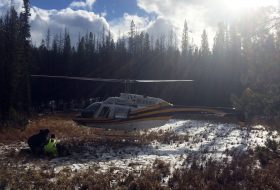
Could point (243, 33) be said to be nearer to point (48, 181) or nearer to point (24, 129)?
point (48, 181)

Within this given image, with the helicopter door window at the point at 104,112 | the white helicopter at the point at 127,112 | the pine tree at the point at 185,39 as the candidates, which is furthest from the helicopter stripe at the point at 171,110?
the pine tree at the point at 185,39

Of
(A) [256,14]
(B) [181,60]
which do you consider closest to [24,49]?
(A) [256,14]

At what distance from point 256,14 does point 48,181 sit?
11342 millimetres

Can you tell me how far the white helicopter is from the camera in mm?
23289

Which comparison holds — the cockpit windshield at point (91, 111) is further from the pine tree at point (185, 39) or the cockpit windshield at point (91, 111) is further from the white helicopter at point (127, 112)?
the pine tree at point (185, 39)

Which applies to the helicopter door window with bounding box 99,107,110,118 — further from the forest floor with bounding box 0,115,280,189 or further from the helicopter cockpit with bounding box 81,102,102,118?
the forest floor with bounding box 0,115,280,189

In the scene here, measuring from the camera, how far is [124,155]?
17766 mm

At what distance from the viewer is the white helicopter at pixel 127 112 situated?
2329 cm

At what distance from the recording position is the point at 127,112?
78.2 feet

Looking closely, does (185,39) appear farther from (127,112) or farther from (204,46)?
(127,112)

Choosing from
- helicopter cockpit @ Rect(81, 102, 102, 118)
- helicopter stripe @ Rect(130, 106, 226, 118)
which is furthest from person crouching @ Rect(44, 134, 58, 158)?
helicopter stripe @ Rect(130, 106, 226, 118)

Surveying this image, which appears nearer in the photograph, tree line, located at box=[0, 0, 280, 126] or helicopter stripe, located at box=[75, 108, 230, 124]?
helicopter stripe, located at box=[75, 108, 230, 124]

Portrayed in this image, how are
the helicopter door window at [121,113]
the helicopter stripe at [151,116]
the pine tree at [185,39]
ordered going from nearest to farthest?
the helicopter stripe at [151,116]
the helicopter door window at [121,113]
the pine tree at [185,39]

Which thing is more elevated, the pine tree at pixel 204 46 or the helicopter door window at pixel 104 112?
the pine tree at pixel 204 46
